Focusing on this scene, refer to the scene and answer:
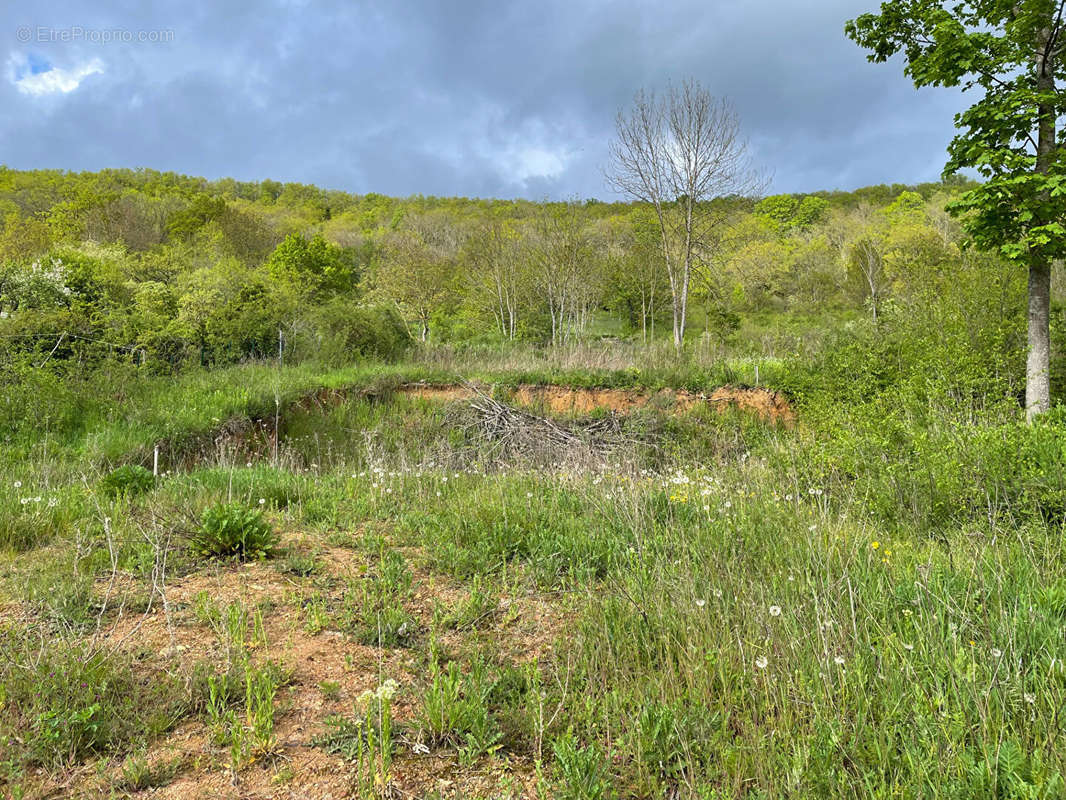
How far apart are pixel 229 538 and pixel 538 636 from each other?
2.43 m

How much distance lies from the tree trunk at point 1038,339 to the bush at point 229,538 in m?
9.95

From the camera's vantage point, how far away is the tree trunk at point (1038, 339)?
7.58 meters

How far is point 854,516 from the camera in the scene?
190 inches

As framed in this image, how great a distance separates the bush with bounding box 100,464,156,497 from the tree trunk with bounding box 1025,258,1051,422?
11.3 meters

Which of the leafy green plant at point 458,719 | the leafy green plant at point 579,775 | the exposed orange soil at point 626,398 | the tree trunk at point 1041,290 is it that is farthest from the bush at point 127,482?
the tree trunk at point 1041,290

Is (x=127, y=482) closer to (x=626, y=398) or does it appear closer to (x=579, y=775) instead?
(x=579, y=775)

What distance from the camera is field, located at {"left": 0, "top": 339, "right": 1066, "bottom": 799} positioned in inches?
68.6

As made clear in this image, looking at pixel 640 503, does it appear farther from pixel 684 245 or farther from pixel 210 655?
pixel 684 245

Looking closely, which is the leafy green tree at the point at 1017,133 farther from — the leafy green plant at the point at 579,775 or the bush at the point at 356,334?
the bush at the point at 356,334

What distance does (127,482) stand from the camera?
509cm

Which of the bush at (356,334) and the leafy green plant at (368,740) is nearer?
the leafy green plant at (368,740)

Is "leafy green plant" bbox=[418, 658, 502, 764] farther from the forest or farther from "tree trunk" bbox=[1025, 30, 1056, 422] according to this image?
"tree trunk" bbox=[1025, 30, 1056, 422]

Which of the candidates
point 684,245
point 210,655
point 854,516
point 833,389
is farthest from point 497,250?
point 210,655

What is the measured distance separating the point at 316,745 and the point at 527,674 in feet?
2.76
